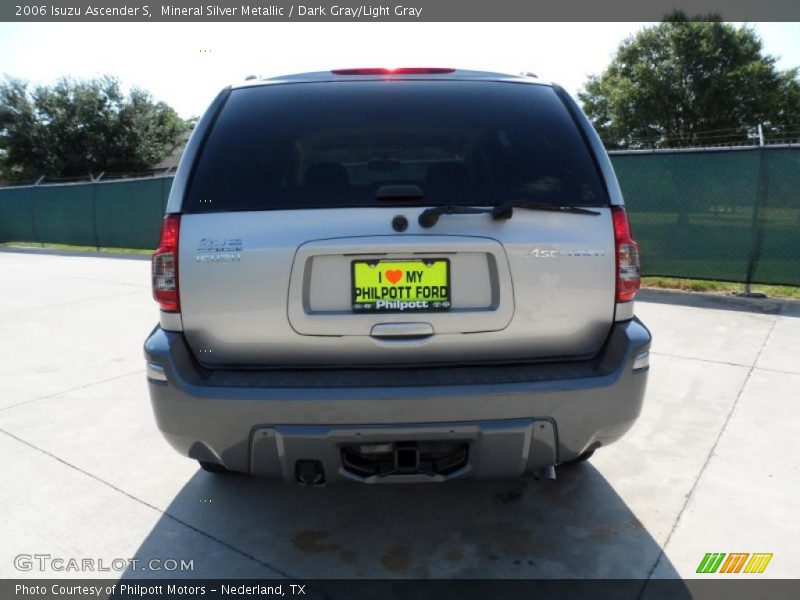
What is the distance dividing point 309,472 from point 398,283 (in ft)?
2.41

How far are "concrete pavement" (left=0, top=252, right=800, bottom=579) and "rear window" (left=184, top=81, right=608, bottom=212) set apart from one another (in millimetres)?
1401

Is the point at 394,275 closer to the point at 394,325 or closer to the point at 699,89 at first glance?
the point at 394,325

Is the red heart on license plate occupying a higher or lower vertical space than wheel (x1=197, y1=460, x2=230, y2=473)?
higher

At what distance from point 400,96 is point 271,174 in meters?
0.65

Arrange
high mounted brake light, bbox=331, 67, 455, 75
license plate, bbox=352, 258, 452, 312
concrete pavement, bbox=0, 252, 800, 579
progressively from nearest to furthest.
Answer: license plate, bbox=352, 258, 452, 312 < concrete pavement, bbox=0, 252, 800, 579 < high mounted brake light, bbox=331, 67, 455, 75

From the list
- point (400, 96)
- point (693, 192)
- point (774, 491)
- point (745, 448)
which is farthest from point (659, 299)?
point (400, 96)

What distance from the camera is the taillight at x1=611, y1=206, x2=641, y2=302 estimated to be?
2.17 metres

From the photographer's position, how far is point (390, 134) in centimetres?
273

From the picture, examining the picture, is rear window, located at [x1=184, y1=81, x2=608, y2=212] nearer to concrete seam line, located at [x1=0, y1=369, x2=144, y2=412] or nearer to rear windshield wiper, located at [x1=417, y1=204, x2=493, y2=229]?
rear windshield wiper, located at [x1=417, y1=204, x2=493, y2=229]

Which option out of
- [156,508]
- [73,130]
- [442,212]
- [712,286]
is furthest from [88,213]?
[73,130]

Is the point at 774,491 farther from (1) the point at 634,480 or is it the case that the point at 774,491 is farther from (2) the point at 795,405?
(2) the point at 795,405

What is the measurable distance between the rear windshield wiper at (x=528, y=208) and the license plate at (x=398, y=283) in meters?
0.25

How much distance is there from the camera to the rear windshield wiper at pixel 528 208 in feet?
6.82

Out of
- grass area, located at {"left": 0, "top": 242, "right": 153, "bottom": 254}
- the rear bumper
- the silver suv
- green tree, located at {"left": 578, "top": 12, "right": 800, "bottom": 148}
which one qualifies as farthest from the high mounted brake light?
green tree, located at {"left": 578, "top": 12, "right": 800, "bottom": 148}
